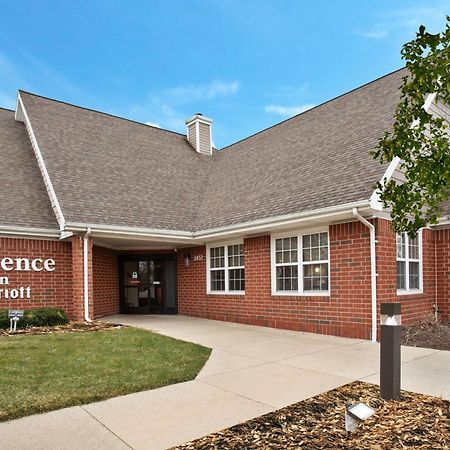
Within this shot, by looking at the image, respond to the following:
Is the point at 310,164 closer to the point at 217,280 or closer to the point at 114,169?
the point at 217,280

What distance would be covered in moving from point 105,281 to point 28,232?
3779mm

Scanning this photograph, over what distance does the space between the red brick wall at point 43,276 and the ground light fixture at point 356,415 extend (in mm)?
10016


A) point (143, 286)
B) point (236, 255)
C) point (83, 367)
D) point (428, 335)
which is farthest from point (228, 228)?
point (83, 367)

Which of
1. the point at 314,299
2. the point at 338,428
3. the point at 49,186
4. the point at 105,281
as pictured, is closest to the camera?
the point at 338,428

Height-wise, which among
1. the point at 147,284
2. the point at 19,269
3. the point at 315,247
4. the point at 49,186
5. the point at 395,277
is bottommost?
the point at 147,284

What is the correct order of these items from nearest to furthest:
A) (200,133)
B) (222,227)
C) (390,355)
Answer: (390,355), (222,227), (200,133)

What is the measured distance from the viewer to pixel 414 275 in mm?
10711

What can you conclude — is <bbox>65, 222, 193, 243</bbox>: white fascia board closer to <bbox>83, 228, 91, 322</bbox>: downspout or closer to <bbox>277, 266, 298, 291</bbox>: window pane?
<bbox>83, 228, 91, 322</bbox>: downspout

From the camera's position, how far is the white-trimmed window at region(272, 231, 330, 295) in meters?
10.1

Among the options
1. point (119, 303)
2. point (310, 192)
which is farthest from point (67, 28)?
point (310, 192)

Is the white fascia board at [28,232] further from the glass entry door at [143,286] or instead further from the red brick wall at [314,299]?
the red brick wall at [314,299]

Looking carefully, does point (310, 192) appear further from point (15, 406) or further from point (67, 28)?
point (67, 28)

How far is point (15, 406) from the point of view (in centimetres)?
461

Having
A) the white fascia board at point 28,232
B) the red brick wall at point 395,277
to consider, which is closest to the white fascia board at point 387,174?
the red brick wall at point 395,277
